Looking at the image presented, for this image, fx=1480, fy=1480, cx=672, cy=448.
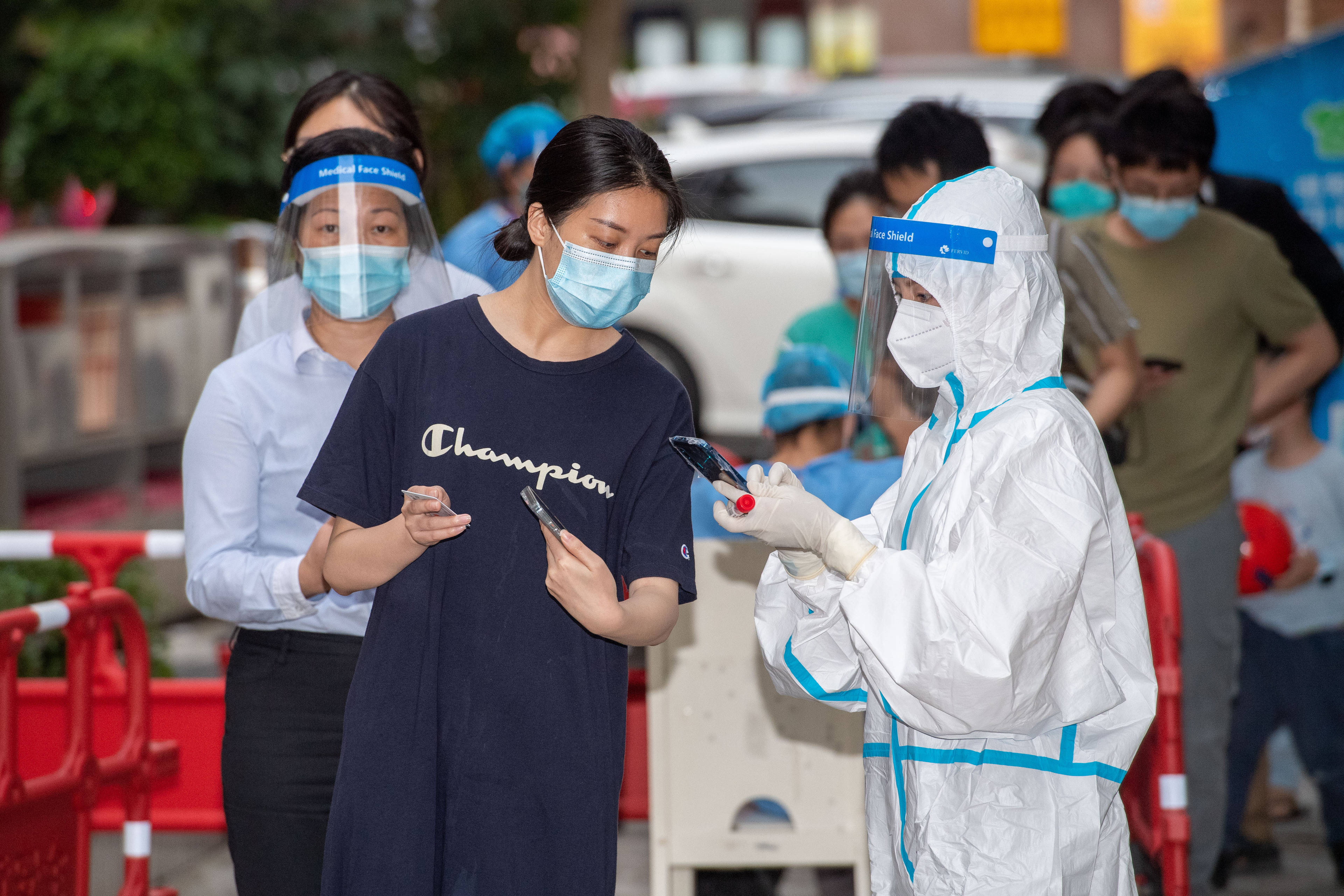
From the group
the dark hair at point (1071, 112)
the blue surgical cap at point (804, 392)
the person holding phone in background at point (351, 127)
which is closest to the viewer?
the person holding phone in background at point (351, 127)

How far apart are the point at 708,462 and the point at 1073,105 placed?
134 inches

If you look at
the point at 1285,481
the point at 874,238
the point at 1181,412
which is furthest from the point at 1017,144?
the point at 874,238

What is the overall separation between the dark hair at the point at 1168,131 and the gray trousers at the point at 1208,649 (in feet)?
3.29

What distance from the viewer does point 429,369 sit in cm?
230

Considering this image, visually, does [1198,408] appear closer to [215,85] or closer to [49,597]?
[49,597]

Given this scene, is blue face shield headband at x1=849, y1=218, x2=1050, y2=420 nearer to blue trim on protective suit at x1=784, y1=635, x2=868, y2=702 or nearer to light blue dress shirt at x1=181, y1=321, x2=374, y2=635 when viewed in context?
blue trim on protective suit at x1=784, y1=635, x2=868, y2=702

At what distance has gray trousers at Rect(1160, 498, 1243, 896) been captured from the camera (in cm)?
415

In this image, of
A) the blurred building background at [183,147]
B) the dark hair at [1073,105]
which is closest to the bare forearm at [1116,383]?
the dark hair at [1073,105]

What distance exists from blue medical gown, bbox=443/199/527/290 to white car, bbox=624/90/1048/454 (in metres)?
2.54

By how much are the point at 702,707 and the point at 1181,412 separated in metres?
1.62

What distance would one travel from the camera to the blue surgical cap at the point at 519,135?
571cm

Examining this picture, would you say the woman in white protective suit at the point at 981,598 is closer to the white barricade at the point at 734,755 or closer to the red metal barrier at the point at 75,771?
the white barricade at the point at 734,755

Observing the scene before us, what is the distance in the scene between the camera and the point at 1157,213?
4.08 m

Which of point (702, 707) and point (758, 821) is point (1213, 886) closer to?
point (758, 821)
